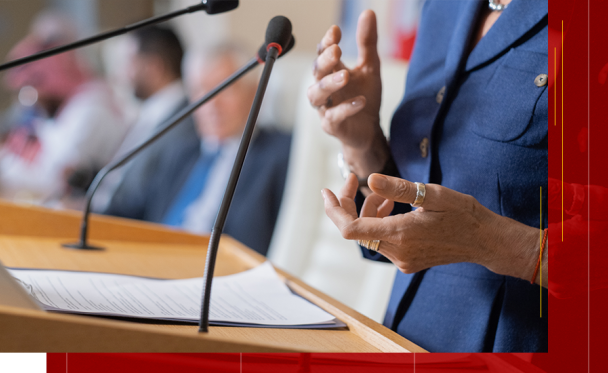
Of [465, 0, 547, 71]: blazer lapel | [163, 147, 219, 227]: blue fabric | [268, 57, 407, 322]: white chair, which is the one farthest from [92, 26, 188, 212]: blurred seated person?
[465, 0, 547, 71]: blazer lapel

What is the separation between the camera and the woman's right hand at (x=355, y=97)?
1.91ft

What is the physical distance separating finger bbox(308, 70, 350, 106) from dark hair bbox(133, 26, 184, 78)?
98.1 inches

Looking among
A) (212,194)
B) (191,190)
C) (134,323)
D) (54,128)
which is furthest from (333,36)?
(54,128)

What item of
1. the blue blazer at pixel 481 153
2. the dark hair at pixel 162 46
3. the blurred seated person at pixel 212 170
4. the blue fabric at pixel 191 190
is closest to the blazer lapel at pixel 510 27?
the blue blazer at pixel 481 153

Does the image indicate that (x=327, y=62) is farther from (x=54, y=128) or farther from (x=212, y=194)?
(x=54, y=128)

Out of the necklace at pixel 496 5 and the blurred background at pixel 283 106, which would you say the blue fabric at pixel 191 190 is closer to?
the blurred background at pixel 283 106

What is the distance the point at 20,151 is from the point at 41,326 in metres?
2.84

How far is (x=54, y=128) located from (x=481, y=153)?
275 centimetres

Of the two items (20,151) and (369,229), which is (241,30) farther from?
(369,229)

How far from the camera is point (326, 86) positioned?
22.6 inches

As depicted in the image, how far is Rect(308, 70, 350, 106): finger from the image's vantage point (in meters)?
0.55

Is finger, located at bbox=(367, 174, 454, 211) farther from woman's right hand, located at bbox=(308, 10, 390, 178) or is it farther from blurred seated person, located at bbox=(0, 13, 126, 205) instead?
blurred seated person, located at bbox=(0, 13, 126, 205)

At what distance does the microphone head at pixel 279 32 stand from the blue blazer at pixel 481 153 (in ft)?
0.73

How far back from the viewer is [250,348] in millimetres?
333
